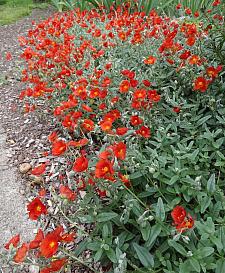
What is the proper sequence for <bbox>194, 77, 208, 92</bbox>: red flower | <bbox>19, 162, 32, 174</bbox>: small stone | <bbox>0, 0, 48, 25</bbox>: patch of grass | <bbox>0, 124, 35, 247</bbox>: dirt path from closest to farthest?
<bbox>0, 124, 35, 247</bbox>: dirt path → <bbox>194, 77, 208, 92</bbox>: red flower → <bbox>19, 162, 32, 174</bbox>: small stone → <bbox>0, 0, 48, 25</bbox>: patch of grass

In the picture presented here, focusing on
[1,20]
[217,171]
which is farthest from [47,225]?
[1,20]

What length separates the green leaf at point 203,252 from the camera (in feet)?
5.54

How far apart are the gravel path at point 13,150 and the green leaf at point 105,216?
0.72 metres

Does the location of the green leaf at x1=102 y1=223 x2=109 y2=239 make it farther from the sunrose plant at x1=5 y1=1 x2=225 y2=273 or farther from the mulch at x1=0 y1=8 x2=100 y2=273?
the mulch at x1=0 y1=8 x2=100 y2=273

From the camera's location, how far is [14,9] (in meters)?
10.7

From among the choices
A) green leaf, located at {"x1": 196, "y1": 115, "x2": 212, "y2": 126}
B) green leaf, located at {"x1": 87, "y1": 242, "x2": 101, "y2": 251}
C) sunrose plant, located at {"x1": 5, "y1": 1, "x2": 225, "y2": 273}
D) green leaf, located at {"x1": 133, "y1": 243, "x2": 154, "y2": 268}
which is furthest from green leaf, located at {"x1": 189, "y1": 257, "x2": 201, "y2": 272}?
green leaf, located at {"x1": 196, "y1": 115, "x2": 212, "y2": 126}

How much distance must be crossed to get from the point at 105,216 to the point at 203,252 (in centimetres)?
53

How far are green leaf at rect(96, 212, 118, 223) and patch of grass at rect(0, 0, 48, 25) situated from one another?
793 centimetres

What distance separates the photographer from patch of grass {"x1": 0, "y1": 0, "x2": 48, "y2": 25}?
9.31m

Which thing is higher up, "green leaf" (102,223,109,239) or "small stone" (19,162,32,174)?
"green leaf" (102,223,109,239)

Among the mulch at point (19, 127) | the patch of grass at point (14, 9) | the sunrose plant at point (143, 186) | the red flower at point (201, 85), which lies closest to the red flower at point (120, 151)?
the sunrose plant at point (143, 186)

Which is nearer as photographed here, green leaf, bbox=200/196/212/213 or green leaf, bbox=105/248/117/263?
green leaf, bbox=105/248/117/263

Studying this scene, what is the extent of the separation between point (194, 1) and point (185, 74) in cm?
365

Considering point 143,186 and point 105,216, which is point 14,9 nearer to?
point 143,186
